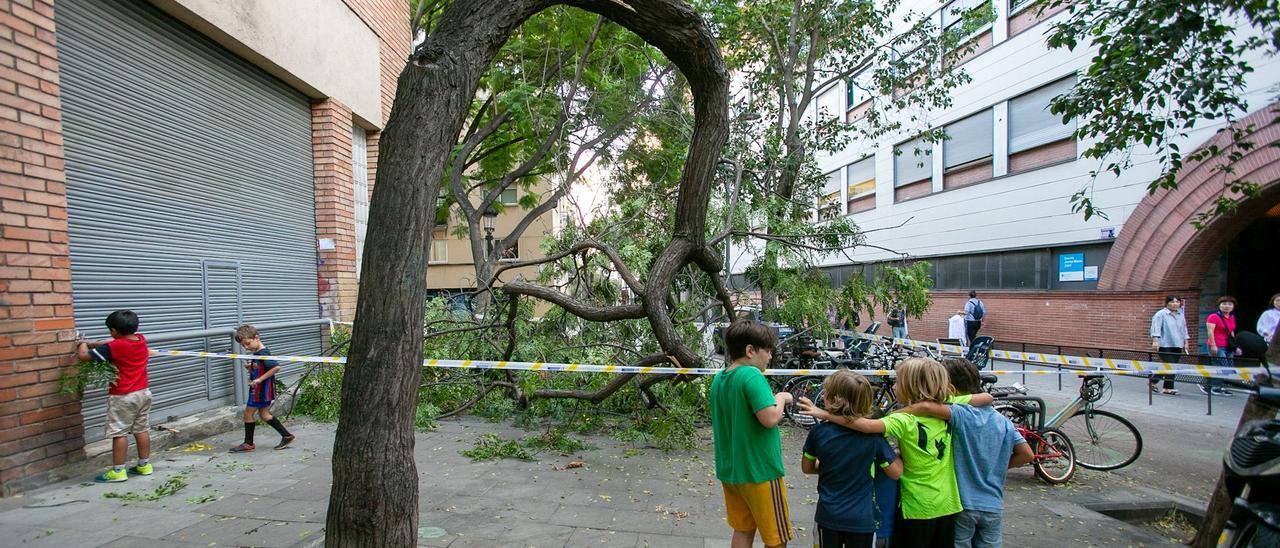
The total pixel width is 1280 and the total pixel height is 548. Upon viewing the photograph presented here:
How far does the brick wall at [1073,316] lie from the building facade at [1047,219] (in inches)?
1.1

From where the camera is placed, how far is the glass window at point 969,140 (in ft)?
54.1

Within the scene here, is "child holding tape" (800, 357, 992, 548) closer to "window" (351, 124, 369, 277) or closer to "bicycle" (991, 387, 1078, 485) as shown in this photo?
"bicycle" (991, 387, 1078, 485)

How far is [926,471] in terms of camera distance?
3.03 metres

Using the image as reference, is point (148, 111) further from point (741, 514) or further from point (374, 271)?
point (741, 514)

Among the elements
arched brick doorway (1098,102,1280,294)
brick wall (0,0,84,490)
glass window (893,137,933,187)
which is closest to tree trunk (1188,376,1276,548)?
brick wall (0,0,84,490)

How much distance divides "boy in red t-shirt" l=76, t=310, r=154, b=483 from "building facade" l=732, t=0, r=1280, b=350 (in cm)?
892

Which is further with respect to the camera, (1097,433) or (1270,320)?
(1270,320)

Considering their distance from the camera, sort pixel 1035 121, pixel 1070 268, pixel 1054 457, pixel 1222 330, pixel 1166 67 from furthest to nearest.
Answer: pixel 1035 121, pixel 1070 268, pixel 1222 330, pixel 1054 457, pixel 1166 67

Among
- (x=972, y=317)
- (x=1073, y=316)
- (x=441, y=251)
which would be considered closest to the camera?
(x=1073, y=316)

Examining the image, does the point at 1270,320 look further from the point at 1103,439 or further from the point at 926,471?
the point at 926,471

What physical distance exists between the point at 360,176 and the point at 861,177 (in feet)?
58.4

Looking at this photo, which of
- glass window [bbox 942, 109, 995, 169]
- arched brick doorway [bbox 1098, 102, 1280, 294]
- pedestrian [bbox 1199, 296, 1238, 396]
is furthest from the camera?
glass window [bbox 942, 109, 995, 169]

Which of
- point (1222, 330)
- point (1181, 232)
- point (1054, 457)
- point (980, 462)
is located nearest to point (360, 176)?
point (980, 462)

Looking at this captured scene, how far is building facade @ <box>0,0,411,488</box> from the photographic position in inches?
181
